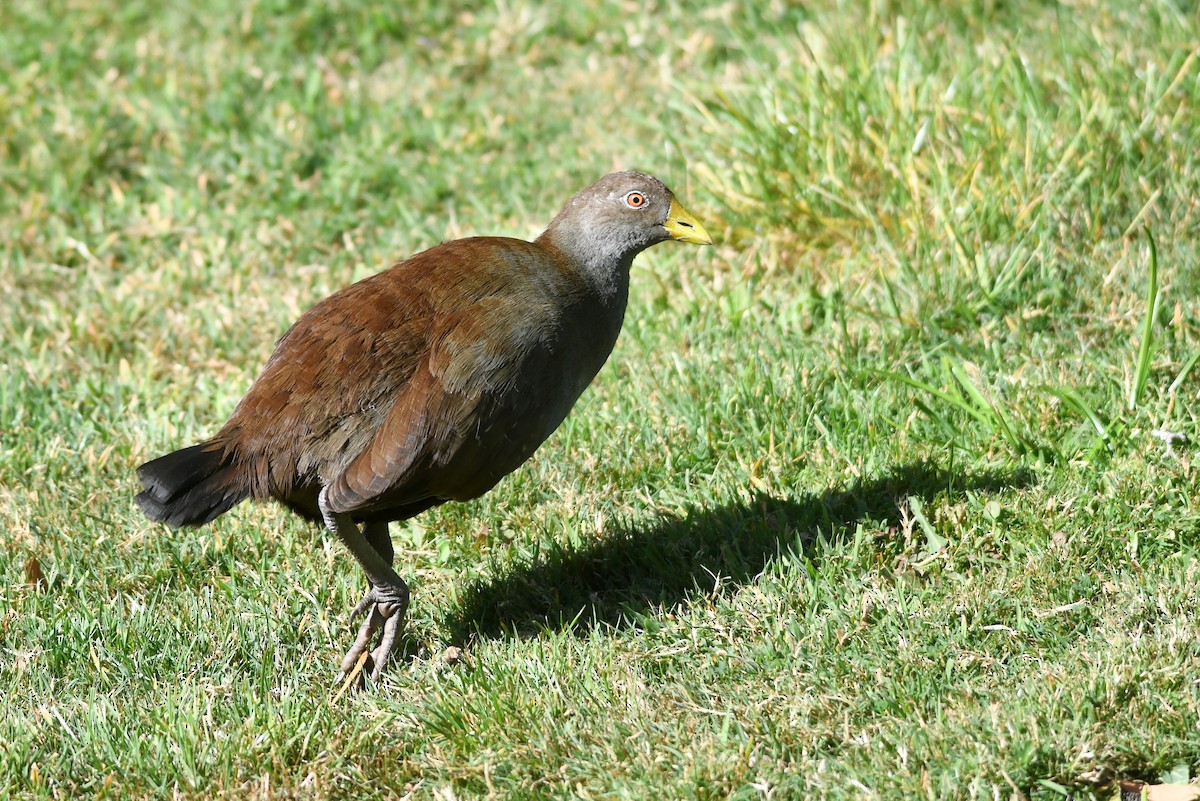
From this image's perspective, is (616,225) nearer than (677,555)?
No

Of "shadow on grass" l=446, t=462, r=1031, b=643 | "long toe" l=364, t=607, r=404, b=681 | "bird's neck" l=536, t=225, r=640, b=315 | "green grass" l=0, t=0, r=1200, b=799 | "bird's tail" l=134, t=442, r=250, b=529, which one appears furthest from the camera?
"bird's neck" l=536, t=225, r=640, b=315

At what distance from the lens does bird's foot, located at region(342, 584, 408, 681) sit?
3965mm

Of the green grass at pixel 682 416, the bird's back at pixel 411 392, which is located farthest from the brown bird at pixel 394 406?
the green grass at pixel 682 416

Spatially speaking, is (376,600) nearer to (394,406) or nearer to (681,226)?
(394,406)

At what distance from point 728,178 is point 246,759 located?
11.8 feet

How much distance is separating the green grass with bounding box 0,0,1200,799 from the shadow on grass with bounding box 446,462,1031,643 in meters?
0.02

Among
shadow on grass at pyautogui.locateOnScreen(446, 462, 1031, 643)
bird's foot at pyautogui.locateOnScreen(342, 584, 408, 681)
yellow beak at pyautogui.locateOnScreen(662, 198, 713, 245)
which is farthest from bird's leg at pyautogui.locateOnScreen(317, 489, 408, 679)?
yellow beak at pyautogui.locateOnScreen(662, 198, 713, 245)

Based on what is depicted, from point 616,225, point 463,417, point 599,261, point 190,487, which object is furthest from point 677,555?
point 190,487

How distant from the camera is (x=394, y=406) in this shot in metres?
3.86

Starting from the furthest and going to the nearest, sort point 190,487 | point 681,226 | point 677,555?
point 681,226 → point 677,555 → point 190,487

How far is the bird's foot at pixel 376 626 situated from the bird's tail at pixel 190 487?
1.72ft

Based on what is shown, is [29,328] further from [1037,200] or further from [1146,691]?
[1146,691]

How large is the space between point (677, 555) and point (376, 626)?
3.19ft

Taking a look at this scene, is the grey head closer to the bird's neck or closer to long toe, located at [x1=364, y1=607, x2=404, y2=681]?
the bird's neck
